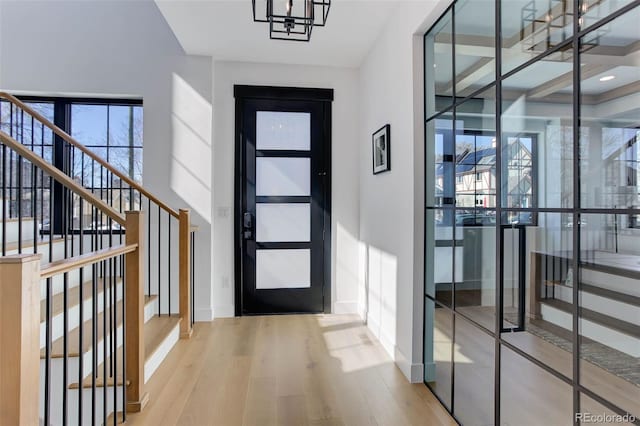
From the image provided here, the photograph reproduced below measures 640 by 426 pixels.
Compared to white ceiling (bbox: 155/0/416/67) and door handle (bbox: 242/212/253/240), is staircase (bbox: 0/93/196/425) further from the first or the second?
white ceiling (bbox: 155/0/416/67)

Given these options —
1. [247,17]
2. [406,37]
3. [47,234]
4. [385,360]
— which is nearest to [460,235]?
[385,360]

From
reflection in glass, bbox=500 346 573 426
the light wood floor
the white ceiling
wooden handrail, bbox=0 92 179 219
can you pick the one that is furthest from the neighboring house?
wooden handrail, bbox=0 92 179 219

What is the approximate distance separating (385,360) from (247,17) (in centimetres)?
305

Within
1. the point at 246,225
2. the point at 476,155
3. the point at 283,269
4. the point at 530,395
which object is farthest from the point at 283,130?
the point at 530,395

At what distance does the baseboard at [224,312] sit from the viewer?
3.81 metres

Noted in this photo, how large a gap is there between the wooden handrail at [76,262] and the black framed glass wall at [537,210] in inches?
72.9

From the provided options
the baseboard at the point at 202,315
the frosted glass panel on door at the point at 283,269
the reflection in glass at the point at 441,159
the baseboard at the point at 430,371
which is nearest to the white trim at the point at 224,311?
the baseboard at the point at 202,315

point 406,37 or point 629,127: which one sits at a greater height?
point 406,37

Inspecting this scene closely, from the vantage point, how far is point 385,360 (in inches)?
108

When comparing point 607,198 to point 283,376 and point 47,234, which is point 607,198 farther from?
point 47,234

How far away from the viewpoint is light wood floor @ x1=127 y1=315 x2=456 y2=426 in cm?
201

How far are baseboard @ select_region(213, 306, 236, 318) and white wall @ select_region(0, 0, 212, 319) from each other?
0.13 metres

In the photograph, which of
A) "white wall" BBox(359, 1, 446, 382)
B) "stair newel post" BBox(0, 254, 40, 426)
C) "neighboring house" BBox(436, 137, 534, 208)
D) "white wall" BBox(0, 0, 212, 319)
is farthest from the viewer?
"white wall" BBox(0, 0, 212, 319)

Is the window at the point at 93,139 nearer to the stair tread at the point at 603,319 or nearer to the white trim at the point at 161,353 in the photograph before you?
the white trim at the point at 161,353
